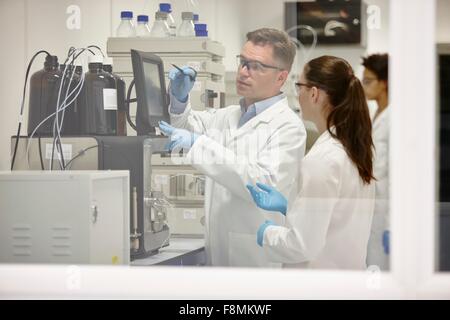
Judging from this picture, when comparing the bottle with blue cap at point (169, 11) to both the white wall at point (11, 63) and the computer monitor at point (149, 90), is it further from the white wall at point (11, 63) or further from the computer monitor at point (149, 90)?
the white wall at point (11, 63)

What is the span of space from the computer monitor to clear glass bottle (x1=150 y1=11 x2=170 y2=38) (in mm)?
76

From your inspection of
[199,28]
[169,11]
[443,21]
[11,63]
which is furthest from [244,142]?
[11,63]

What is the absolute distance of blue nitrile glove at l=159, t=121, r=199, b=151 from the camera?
9.17ft

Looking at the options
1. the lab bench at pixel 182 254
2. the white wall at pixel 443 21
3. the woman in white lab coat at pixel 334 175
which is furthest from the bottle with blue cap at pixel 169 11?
the white wall at pixel 443 21

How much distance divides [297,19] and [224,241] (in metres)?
0.81

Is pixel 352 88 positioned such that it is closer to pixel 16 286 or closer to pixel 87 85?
pixel 87 85

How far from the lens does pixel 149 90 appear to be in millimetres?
2811

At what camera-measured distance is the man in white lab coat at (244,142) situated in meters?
2.74

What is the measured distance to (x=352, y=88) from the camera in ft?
8.85

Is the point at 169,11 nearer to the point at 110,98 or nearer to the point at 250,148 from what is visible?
the point at 110,98

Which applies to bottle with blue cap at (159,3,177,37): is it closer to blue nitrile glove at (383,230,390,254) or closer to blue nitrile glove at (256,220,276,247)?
blue nitrile glove at (256,220,276,247)

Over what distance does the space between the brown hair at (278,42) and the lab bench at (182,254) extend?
2.27 feet

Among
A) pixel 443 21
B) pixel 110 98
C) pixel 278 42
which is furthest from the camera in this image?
pixel 110 98

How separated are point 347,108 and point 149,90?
693 millimetres
